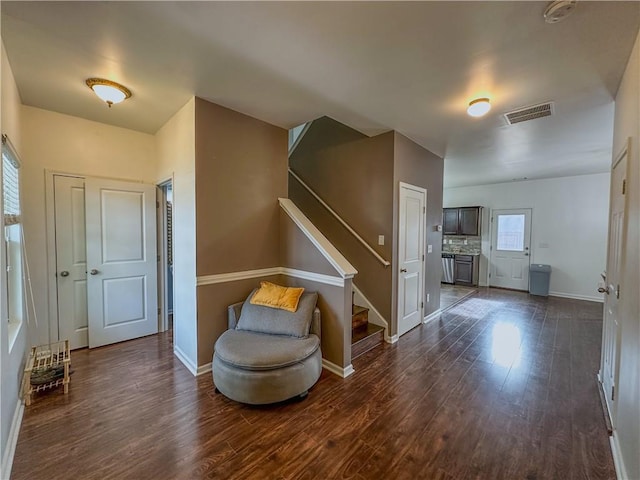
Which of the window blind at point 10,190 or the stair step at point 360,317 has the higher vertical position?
the window blind at point 10,190

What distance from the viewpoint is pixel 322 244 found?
113 inches

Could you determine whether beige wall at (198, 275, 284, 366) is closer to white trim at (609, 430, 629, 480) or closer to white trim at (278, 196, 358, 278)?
white trim at (278, 196, 358, 278)

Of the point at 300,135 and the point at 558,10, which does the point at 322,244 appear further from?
the point at 300,135

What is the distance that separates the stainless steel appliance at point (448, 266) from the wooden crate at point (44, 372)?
7.37 meters

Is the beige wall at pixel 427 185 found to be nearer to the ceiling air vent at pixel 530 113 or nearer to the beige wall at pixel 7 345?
the ceiling air vent at pixel 530 113

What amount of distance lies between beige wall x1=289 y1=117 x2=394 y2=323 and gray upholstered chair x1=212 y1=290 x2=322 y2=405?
129 cm

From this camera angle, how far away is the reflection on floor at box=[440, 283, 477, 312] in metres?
5.32

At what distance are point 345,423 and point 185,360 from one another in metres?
1.82

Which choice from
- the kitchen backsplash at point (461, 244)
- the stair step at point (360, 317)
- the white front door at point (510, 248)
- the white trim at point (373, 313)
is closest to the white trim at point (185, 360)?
the stair step at point (360, 317)

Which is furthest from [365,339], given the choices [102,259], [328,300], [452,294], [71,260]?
[452,294]

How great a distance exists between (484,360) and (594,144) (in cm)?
345

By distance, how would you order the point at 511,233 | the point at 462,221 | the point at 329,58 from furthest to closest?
the point at 462,221, the point at 511,233, the point at 329,58

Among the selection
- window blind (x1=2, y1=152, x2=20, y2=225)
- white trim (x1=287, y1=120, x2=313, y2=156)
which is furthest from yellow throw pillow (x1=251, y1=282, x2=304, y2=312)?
white trim (x1=287, y1=120, x2=313, y2=156)

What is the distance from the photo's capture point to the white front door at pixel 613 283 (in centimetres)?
205
